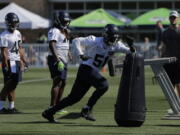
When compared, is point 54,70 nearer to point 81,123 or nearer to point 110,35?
point 81,123

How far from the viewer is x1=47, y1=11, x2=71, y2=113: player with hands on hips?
1498cm

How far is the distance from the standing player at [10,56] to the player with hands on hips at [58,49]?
0.81m

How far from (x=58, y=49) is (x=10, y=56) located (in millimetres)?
1016

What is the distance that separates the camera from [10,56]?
51.2 ft

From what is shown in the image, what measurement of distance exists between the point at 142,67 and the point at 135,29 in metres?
35.3

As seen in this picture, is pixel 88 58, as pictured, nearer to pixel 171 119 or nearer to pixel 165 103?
pixel 171 119

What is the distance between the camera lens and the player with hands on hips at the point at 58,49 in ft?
49.1

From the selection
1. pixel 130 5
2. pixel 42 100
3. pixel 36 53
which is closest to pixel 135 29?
pixel 130 5

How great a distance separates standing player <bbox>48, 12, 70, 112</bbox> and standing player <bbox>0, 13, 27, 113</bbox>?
808mm

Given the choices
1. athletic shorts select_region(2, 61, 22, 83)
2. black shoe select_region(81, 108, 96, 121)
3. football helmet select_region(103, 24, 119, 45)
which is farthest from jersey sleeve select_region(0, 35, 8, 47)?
football helmet select_region(103, 24, 119, 45)

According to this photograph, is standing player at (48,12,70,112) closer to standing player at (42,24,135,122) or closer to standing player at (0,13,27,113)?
standing player at (0,13,27,113)

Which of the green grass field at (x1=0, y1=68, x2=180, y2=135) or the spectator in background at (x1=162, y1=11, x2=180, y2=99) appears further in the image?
the spectator in background at (x1=162, y1=11, x2=180, y2=99)

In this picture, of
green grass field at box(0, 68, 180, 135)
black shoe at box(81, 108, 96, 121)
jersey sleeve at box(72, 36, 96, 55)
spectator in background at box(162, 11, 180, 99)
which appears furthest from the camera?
spectator in background at box(162, 11, 180, 99)

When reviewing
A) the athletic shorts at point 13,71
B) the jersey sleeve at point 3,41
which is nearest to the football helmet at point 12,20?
the jersey sleeve at point 3,41
